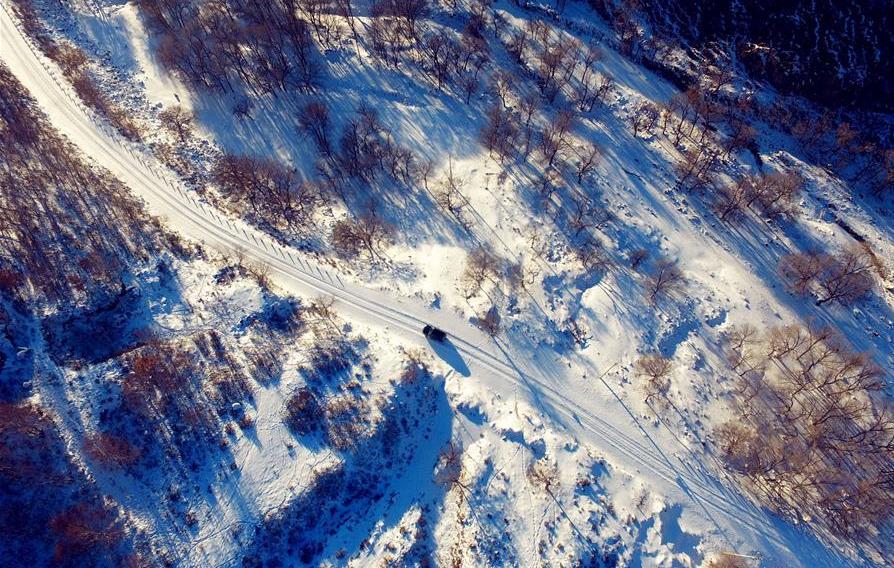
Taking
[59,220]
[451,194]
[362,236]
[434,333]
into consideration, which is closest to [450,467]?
[434,333]

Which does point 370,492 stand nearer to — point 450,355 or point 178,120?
point 450,355

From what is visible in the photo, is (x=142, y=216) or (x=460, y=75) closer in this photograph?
(x=142, y=216)

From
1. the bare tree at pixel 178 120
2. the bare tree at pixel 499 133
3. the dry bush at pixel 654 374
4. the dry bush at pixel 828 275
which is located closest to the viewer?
the dry bush at pixel 654 374

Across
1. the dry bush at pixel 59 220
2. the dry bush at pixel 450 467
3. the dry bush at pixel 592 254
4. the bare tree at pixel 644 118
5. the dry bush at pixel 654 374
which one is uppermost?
the bare tree at pixel 644 118

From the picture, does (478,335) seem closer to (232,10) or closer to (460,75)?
(460,75)

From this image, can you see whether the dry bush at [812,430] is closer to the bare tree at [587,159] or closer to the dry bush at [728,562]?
the dry bush at [728,562]

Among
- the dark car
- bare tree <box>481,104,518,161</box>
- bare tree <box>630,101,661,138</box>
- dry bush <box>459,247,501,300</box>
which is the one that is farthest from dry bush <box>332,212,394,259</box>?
bare tree <box>630,101,661,138</box>

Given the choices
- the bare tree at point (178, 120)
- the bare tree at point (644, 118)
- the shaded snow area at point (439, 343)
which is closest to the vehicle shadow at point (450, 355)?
the shaded snow area at point (439, 343)

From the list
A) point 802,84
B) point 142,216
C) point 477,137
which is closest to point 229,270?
point 142,216
